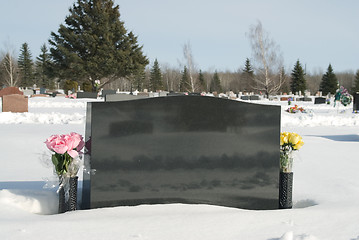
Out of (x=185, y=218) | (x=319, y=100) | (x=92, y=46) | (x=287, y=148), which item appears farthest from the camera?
(x=92, y=46)

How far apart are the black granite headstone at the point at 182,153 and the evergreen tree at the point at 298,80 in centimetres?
6300

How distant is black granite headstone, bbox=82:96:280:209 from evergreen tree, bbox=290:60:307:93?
6300 cm

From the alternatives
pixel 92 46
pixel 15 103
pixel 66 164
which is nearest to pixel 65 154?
pixel 66 164

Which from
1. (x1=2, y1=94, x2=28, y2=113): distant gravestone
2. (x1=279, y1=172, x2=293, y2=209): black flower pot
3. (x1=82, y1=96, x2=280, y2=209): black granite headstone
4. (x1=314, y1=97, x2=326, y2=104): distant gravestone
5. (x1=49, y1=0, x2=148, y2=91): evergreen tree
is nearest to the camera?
(x1=82, y1=96, x2=280, y2=209): black granite headstone

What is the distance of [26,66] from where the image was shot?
2776 inches

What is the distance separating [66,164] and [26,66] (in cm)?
7474

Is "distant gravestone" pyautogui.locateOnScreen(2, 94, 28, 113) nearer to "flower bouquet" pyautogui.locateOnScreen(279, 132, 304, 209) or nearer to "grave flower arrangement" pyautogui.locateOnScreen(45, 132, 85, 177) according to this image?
"grave flower arrangement" pyautogui.locateOnScreen(45, 132, 85, 177)

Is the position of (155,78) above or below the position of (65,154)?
above

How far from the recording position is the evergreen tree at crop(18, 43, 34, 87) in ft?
228

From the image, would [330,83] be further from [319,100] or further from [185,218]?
[185,218]

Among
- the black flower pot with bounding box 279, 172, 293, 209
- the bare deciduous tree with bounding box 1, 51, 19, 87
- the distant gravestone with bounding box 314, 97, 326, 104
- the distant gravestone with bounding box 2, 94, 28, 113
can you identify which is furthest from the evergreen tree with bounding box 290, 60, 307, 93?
the black flower pot with bounding box 279, 172, 293, 209

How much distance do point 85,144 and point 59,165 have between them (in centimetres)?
35

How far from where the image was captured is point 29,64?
70812 mm

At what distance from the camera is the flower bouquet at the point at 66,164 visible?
324 cm
